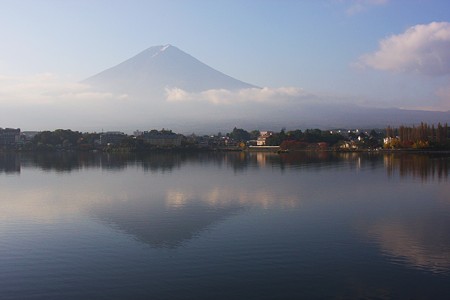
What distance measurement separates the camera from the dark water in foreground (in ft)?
12.9

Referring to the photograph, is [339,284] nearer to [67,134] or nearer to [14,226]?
[14,226]

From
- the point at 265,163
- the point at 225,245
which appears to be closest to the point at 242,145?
the point at 265,163

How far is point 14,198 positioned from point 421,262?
7569 mm

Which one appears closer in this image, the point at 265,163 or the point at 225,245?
A: the point at 225,245

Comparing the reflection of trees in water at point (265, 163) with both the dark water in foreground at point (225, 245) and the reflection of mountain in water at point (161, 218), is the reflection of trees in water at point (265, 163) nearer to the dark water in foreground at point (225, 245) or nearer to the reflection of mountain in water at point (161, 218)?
the dark water in foreground at point (225, 245)

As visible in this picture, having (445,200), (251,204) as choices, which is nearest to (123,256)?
(251,204)

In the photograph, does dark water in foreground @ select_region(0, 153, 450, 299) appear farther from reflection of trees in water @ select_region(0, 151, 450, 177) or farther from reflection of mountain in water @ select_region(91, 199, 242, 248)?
reflection of trees in water @ select_region(0, 151, 450, 177)

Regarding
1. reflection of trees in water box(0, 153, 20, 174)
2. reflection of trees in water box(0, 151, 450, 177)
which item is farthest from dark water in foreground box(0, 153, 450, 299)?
reflection of trees in water box(0, 153, 20, 174)

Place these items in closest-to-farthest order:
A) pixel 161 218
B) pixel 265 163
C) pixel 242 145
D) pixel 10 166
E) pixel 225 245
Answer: pixel 225 245 < pixel 161 218 < pixel 10 166 < pixel 265 163 < pixel 242 145

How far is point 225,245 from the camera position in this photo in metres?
5.19

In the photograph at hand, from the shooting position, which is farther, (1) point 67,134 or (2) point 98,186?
(1) point 67,134

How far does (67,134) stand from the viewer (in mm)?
36531

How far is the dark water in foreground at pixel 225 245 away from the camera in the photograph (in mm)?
3926

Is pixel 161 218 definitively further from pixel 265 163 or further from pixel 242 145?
pixel 242 145
